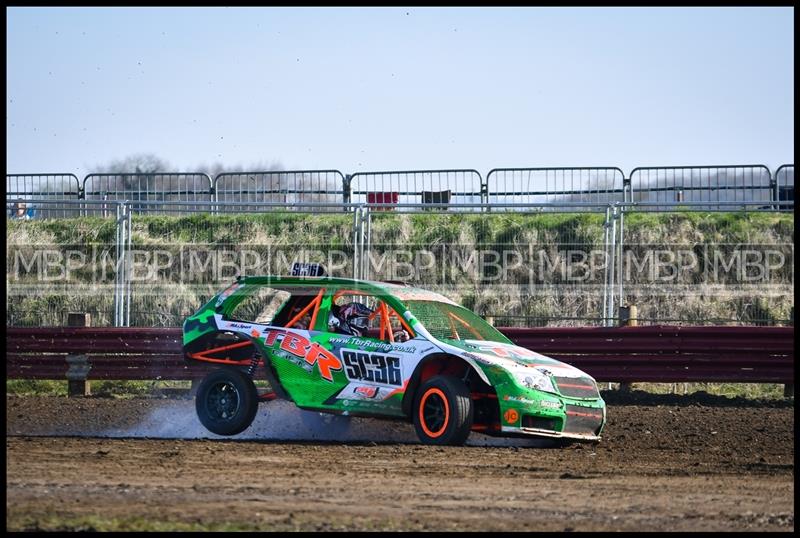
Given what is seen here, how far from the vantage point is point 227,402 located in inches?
440

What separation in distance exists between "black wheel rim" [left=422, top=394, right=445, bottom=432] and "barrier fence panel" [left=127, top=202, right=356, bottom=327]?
810 cm

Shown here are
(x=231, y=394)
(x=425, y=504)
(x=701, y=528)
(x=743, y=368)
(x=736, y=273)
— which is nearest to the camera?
(x=701, y=528)

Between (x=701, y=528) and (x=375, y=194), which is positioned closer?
(x=701, y=528)

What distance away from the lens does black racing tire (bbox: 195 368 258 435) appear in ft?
36.2

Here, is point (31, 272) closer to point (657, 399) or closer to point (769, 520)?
point (657, 399)

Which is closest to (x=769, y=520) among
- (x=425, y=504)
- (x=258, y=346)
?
(x=425, y=504)

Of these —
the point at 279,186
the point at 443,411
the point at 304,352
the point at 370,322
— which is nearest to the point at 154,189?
the point at 279,186

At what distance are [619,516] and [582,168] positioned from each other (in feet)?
52.2

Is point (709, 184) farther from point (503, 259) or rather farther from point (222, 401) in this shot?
point (222, 401)

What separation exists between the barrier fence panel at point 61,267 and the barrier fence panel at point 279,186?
2329mm

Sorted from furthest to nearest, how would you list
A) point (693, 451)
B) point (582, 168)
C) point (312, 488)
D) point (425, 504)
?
point (582, 168) → point (693, 451) → point (312, 488) → point (425, 504)

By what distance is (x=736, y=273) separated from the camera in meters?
20.4

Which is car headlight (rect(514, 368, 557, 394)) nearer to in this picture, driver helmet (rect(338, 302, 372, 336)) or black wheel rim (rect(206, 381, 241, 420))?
driver helmet (rect(338, 302, 372, 336))

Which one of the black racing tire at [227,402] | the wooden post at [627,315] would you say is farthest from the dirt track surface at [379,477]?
the wooden post at [627,315]
